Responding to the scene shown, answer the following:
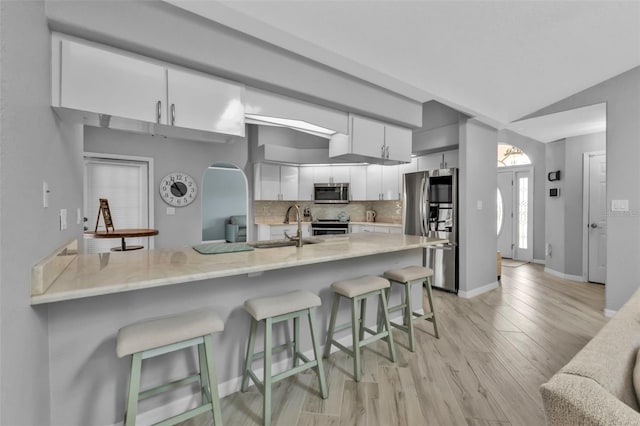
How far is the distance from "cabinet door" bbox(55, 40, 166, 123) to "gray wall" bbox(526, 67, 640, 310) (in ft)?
14.6

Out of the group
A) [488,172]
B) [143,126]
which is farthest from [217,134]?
[488,172]

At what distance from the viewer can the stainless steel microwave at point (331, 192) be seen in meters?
5.95

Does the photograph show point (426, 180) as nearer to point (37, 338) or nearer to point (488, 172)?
point (488, 172)

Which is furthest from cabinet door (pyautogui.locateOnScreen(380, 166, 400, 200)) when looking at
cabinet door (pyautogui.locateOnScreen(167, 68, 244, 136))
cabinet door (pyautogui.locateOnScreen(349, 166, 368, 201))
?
cabinet door (pyautogui.locateOnScreen(167, 68, 244, 136))

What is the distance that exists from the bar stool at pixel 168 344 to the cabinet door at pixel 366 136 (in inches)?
78.3

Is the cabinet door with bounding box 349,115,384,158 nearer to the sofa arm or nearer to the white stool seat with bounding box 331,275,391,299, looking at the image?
the white stool seat with bounding box 331,275,391,299

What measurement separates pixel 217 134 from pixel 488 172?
389 cm

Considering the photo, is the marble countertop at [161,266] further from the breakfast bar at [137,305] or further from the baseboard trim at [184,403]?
the baseboard trim at [184,403]

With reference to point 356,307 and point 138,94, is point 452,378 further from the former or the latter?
point 138,94

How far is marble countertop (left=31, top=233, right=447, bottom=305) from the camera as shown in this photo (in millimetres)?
1252

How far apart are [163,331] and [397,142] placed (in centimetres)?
277

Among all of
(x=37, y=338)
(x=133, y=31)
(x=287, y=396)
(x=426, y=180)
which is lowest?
(x=287, y=396)

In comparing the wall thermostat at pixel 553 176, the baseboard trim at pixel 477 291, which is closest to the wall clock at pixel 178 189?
the baseboard trim at pixel 477 291

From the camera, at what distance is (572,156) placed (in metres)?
4.83
